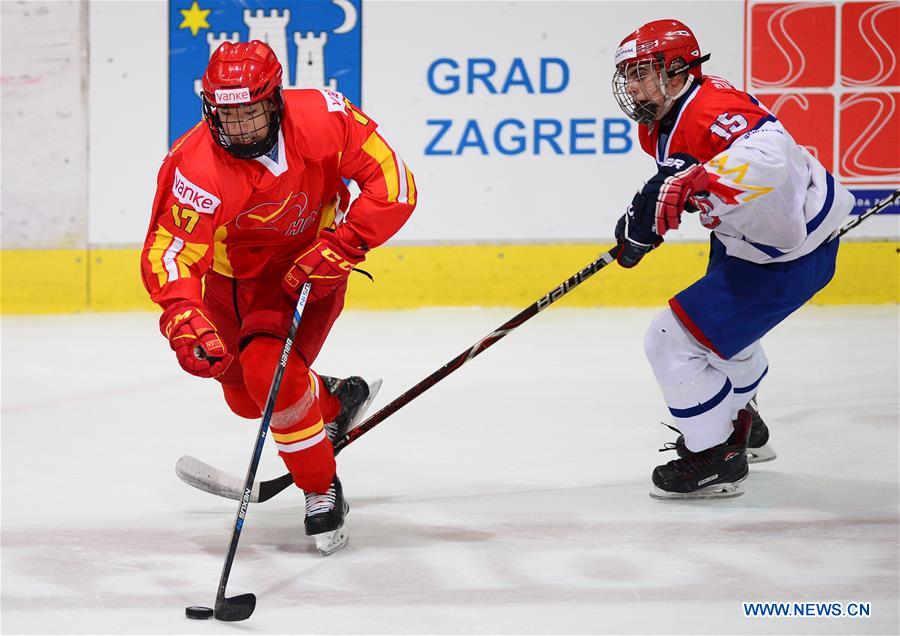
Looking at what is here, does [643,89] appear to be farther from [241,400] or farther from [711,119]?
[241,400]

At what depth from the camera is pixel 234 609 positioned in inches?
91.4

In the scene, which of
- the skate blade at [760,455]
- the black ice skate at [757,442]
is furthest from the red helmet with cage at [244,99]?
the skate blade at [760,455]

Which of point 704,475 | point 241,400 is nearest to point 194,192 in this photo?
point 241,400

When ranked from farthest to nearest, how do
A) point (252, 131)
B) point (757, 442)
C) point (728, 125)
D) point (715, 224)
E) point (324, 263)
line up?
point (757, 442), point (715, 224), point (728, 125), point (324, 263), point (252, 131)

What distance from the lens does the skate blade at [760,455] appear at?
11.4ft

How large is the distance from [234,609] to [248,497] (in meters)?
0.33

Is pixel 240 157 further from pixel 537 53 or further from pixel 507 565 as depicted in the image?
pixel 537 53

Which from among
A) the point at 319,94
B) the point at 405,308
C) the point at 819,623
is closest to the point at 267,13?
the point at 405,308

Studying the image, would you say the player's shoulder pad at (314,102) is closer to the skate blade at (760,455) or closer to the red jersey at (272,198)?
the red jersey at (272,198)

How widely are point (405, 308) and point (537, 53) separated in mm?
1222

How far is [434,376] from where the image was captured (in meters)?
3.00

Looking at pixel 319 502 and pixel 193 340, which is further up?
pixel 193 340

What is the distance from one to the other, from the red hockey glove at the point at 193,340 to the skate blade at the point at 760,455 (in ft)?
5.16

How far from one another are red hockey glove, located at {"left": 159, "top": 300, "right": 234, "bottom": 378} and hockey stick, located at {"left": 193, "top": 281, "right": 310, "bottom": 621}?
137 mm
